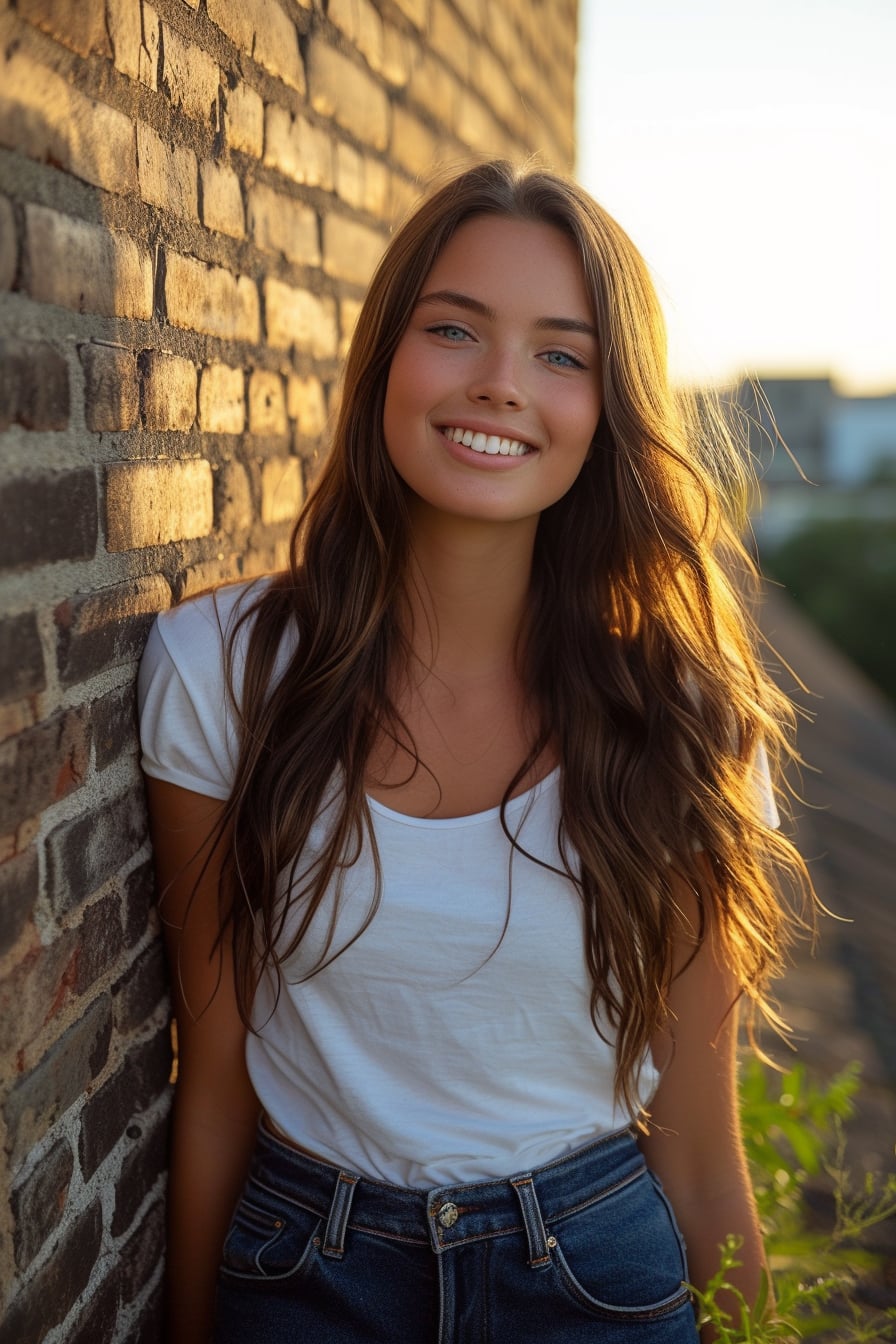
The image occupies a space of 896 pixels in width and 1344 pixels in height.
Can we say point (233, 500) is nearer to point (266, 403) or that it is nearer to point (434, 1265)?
point (266, 403)

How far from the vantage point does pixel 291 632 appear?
6.06ft

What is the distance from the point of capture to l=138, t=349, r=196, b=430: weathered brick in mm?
1589

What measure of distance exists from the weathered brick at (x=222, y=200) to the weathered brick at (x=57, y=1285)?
→ 137cm

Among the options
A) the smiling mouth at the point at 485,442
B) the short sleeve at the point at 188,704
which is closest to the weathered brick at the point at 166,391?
the short sleeve at the point at 188,704

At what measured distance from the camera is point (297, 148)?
2270 millimetres

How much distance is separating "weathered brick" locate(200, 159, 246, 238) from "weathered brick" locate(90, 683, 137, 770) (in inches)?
28.6

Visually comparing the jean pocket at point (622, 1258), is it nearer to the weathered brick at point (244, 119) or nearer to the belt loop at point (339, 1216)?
the belt loop at point (339, 1216)

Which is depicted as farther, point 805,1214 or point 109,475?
point 805,1214

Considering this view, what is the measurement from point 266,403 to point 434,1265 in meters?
1.44

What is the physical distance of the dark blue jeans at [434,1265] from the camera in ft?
5.53

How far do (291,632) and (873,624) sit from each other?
88.1ft

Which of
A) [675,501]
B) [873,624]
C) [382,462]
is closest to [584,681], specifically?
[675,501]

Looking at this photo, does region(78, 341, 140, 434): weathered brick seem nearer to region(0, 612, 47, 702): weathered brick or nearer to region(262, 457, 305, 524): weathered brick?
region(0, 612, 47, 702): weathered brick

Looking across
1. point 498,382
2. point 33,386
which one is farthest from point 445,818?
point 33,386
